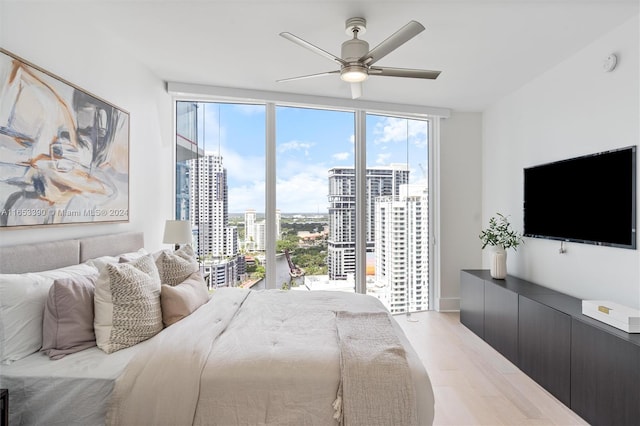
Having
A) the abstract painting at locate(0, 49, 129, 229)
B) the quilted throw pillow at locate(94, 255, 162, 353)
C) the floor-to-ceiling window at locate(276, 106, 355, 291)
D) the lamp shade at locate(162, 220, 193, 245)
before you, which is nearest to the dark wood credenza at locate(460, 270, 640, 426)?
the floor-to-ceiling window at locate(276, 106, 355, 291)

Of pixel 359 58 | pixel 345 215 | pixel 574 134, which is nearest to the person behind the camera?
pixel 359 58

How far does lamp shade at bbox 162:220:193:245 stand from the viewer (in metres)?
3.08

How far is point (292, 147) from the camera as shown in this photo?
4016mm

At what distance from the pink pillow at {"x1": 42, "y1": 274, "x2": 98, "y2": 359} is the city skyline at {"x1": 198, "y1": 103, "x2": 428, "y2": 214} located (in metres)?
2.29

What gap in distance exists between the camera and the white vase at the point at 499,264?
137 inches

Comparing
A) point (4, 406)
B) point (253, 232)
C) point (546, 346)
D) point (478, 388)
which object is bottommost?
point (478, 388)

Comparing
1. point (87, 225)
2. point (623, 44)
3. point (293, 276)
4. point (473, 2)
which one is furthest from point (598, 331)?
point (87, 225)

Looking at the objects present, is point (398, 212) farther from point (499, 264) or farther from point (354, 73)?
point (354, 73)

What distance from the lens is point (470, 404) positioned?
228 cm

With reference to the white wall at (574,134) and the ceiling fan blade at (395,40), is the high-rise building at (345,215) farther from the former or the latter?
the ceiling fan blade at (395,40)

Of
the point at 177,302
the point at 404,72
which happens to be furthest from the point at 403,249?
the point at 177,302

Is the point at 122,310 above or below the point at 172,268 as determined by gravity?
below

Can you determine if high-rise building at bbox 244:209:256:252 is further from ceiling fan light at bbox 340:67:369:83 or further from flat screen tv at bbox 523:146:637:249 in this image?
flat screen tv at bbox 523:146:637:249

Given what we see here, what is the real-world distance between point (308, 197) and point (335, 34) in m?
1.97
